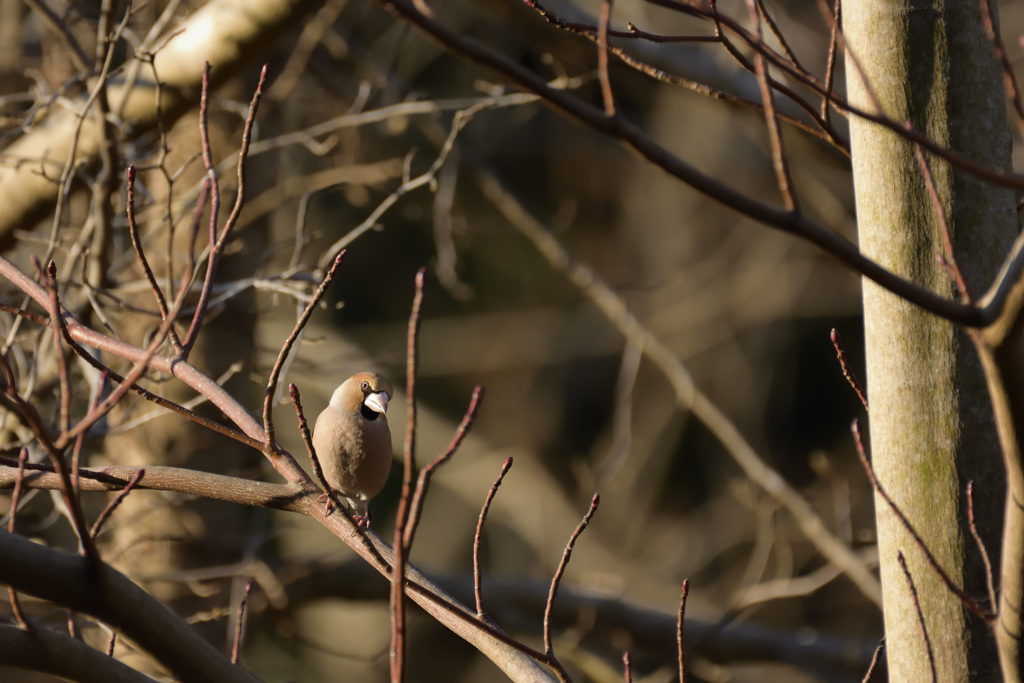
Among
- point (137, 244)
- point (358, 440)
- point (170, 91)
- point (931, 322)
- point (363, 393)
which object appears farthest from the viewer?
point (170, 91)

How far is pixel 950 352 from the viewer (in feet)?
6.40

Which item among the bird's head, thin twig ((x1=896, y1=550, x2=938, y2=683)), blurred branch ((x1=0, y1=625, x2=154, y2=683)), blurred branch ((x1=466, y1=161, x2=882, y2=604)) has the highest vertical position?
blurred branch ((x1=466, y1=161, x2=882, y2=604))

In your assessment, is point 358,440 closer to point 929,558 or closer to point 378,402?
point 378,402

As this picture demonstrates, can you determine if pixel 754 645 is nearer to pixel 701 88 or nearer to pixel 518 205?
pixel 518 205

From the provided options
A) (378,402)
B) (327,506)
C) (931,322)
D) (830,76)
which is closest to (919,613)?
(931,322)

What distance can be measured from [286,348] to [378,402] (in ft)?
2.90

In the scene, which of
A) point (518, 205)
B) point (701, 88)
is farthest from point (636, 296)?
point (701, 88)

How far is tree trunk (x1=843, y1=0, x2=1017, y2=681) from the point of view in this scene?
1938 mm

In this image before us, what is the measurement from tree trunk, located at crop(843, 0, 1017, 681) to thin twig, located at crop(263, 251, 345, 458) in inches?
44.8

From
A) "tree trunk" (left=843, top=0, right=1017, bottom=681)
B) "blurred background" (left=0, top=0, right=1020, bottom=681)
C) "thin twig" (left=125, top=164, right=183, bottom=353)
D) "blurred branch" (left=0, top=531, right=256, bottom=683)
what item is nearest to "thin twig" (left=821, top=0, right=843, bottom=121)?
"tree trunk" (left=843, top=0, right=1017, bottom=681)

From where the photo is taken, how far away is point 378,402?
253 cm

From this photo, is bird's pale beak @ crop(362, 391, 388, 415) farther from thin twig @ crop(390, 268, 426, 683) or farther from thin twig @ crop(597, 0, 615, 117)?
thin twig @ crop(597, 0, 615, 117)

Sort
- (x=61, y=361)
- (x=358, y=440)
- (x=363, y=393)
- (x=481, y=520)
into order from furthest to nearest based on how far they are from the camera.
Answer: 1. (x=363, y=393)
2. (x=358, y=440)
3. (x=481, y=520)
4. (x=61, y=361)

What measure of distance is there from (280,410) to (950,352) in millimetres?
7598
